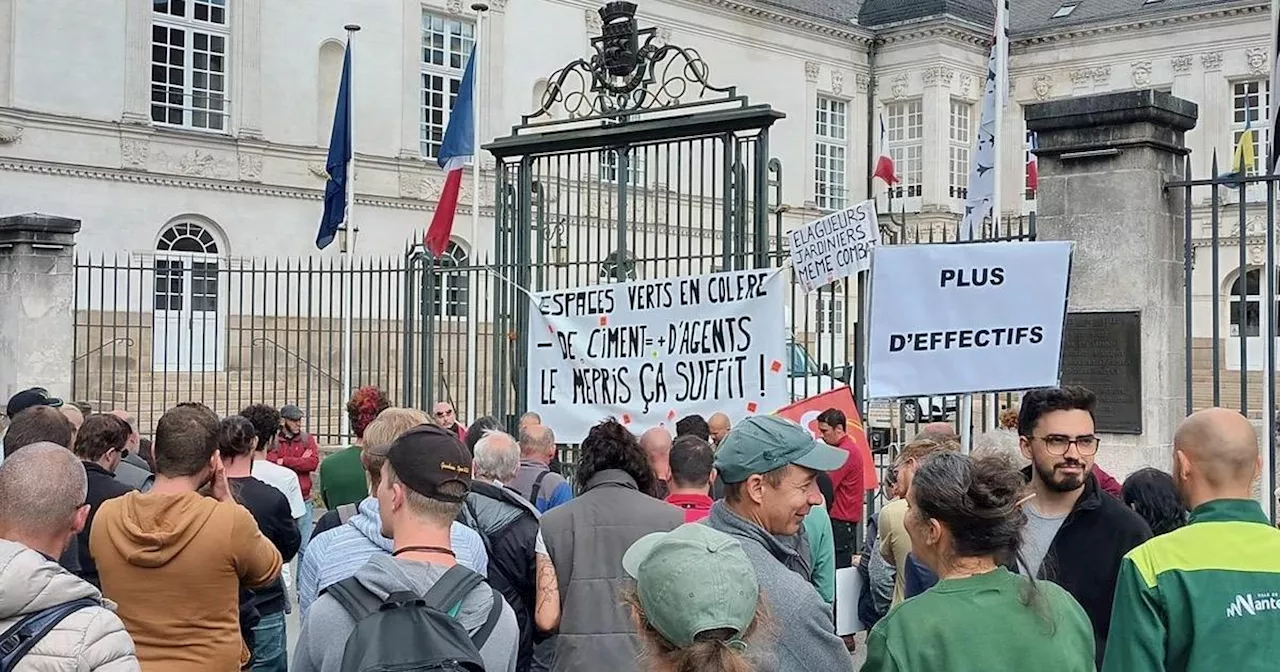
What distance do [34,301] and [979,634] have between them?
13.3m

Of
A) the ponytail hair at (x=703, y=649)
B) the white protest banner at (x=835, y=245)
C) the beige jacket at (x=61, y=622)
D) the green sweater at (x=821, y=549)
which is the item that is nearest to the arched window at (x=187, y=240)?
the white protest banner at (x=835, y=245)

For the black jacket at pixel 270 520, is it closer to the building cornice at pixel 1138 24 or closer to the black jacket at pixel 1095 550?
the black jacket at pixel 1095 550

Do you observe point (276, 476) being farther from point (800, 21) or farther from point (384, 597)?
point (800, 21)

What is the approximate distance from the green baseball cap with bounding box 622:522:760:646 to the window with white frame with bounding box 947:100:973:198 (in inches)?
1434

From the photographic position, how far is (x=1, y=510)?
3.59 meters

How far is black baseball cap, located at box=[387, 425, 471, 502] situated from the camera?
3.53m

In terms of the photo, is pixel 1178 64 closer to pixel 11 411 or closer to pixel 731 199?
pixel 731 199

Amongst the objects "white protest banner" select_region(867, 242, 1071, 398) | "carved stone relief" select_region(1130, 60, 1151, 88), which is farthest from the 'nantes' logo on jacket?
"carved stone relief" select_region(1130, 60, 1151, 88)

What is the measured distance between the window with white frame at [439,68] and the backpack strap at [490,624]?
26.9m

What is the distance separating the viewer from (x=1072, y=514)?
4.50 metres

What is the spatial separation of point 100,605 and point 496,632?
3.19ft

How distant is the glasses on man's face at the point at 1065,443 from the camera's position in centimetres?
466

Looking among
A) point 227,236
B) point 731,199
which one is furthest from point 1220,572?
point 227,236

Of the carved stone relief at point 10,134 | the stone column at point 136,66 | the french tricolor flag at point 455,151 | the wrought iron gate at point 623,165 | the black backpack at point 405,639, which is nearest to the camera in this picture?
the black backpack at point 405,639
